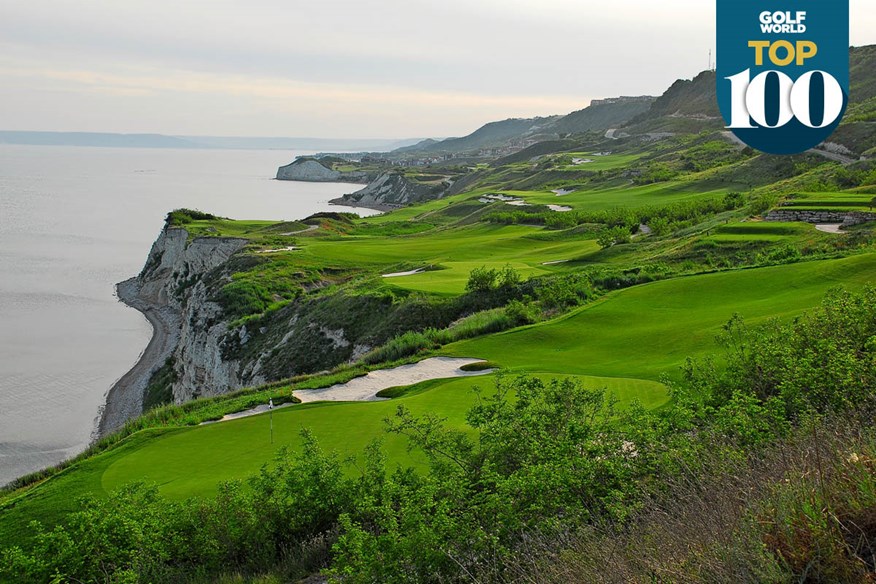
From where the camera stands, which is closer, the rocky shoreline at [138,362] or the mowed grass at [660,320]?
the mowed grass at [660,320]

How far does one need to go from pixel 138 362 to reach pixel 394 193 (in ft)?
370

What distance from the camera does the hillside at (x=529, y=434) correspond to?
6.43 metres

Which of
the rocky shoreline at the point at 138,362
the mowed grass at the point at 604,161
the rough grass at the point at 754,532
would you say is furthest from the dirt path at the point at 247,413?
the mowed grass at the point at 604,161

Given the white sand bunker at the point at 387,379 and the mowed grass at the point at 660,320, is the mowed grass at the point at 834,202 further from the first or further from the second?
the white sand bunker at the point at 387,379

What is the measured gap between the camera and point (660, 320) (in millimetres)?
22297

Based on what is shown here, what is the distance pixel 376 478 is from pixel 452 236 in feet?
179

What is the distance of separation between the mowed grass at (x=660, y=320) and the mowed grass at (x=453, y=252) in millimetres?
10286

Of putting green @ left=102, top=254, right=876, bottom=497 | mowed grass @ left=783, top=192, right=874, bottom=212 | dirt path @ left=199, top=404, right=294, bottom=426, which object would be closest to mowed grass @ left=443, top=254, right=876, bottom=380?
putting green @ left=102, top=254, right=876, bottom=497

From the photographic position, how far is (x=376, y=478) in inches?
395

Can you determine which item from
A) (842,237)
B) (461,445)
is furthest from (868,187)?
(461,445)

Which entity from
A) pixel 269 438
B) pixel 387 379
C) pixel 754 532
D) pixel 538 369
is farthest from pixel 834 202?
pixel 754 532

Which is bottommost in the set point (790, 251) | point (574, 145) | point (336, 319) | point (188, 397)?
point (188, 397)

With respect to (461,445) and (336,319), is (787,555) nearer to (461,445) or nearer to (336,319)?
(461,445)

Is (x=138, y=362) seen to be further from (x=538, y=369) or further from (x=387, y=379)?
(x=538, y=369)
